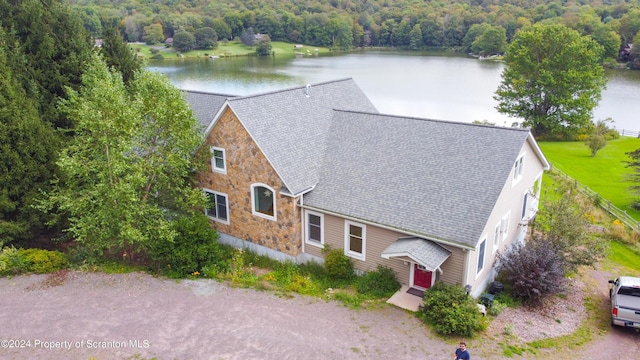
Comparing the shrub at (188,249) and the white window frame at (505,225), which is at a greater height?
the white window frame at (505,225)

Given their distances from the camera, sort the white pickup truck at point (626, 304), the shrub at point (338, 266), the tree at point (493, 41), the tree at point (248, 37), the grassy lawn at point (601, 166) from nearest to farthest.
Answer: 1. the white pickup truck at point (626, 304)
2. the shrub at point (338, 266)
3. the grassy lawn at point (601, 166)
4. the tree at point (493, 41)
5. the tree at point (248, 37)

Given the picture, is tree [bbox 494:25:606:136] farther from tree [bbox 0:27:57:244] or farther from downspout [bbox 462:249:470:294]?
tree [bbox 0:27:57:244]

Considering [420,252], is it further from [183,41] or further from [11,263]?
[183,41]

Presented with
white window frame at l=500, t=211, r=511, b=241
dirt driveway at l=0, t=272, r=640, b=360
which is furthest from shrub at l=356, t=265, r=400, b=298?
white window frame at l=500, t=211, r=511, b=241

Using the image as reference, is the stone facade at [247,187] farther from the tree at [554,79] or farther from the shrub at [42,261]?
the tree at [554,79]

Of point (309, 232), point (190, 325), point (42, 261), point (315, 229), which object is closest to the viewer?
point (190, 325)

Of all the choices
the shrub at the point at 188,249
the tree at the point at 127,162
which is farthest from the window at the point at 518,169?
the tree at the point at 127,162

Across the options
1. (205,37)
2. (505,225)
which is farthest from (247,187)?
(205,37)
